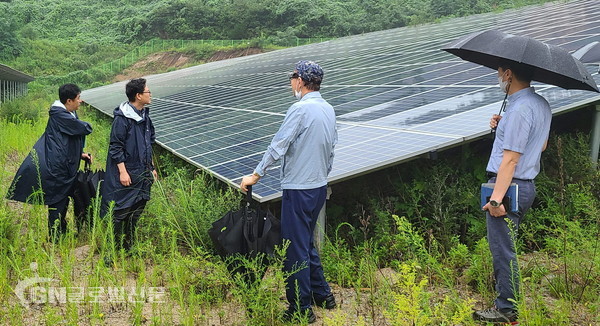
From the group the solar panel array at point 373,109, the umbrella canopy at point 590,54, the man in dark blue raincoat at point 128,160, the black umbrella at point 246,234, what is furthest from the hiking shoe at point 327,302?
the umbrella canopy at point 590,54

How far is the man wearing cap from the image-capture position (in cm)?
359

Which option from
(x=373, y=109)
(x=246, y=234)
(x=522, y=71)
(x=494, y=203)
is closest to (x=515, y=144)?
(x=494, y=203)

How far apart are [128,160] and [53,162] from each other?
2.89 feet

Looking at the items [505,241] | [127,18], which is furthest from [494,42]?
[127,18]

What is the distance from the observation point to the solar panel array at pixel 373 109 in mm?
5062

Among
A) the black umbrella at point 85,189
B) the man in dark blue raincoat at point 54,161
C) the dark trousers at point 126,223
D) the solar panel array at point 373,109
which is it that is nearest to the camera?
the dark trousers at point 126,223

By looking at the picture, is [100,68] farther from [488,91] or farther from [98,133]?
[488,91]

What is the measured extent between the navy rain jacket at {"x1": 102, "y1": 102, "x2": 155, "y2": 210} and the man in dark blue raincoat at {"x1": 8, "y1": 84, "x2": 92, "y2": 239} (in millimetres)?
613

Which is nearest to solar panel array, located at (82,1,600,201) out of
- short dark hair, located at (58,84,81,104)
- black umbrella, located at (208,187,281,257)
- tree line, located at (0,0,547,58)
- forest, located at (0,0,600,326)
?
forest, located at (0,0,600,326)

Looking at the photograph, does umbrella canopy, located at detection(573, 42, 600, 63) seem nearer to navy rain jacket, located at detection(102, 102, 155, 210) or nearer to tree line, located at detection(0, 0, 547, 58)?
navy rain jacket, located at detection(102, 102, 155, 210)

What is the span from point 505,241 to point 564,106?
7.46ft

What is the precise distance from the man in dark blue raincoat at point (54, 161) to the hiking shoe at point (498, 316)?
4006 mm

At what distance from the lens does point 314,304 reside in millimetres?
3988

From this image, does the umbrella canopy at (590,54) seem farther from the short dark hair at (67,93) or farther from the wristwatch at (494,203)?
the short dark hair at (67,93)
